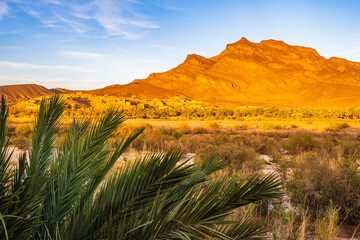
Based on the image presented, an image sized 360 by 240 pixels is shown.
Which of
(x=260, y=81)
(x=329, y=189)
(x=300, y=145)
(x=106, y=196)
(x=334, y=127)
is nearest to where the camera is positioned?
(x=106, y=196)

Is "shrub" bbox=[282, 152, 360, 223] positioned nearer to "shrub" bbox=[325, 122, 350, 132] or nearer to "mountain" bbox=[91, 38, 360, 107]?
"shrub" bbox=[325, 122, 350, 132]

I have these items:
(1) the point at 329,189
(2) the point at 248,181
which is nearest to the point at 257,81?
(1) the point at 329,189

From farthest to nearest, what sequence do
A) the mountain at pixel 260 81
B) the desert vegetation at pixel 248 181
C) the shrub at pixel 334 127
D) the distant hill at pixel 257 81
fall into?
the mountain at pixel 260 81 → the distant hill at pixel 257 81 → the shrub at pixel 334 127 → the desert vegetation at pixel 248 181

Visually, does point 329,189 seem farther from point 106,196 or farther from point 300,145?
point 300,145

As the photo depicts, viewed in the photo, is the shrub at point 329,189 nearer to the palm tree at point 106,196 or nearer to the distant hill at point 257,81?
the palm tree at point 106,196

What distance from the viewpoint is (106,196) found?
1.84m

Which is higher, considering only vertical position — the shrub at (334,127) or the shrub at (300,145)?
the shrub at (300,145)

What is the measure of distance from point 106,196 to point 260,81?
121920mm

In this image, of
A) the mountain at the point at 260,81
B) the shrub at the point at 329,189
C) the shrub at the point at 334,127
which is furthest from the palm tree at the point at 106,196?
the mountain at the point at 260,81

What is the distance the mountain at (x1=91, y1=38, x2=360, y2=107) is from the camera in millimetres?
98688

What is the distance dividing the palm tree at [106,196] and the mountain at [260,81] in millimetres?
89112

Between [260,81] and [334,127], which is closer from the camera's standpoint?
[334,127]

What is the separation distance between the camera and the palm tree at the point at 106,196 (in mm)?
1568

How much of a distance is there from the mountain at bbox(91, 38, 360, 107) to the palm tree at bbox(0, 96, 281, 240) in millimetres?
89112
